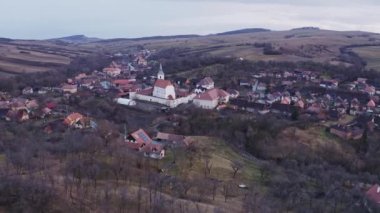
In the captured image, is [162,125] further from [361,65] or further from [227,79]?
[361,65]

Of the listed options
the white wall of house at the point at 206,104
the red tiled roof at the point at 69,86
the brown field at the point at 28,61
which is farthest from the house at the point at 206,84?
the brown field at the point at 28,61

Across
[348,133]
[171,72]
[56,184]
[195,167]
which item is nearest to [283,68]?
[171,72]

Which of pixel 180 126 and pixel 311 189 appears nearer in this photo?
pixel 311 189

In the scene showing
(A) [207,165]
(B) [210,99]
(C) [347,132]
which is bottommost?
(C) [347,132]

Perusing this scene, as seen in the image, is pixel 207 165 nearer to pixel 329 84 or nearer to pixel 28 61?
pixel 329 84

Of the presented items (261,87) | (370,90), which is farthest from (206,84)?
(370,90)

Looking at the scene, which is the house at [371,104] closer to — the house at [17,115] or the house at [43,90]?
the house at [17,115]
